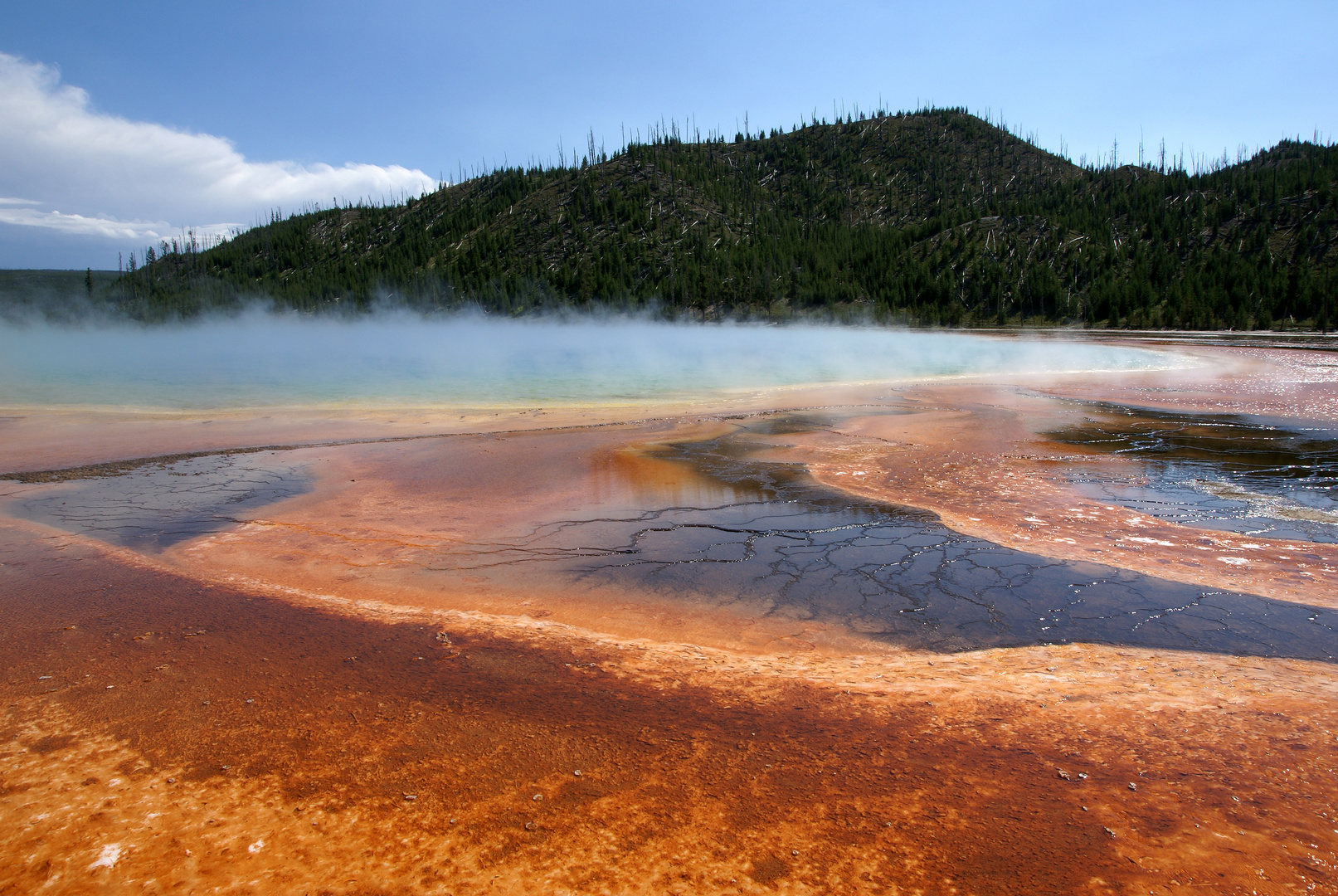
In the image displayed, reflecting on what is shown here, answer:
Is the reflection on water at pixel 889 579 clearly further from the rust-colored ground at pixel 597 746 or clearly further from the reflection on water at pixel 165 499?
the reflection on water at pixel 165 499

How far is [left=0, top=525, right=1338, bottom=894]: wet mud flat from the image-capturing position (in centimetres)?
267

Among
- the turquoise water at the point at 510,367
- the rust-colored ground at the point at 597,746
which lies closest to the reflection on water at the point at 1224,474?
the rust-colored ground at the point at 597,746

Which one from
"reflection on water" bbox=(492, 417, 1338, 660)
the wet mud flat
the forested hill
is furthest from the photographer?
the forested hill

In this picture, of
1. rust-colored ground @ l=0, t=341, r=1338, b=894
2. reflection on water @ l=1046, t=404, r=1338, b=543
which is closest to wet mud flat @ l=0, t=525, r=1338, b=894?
rust-colored ground @ l=0, t=341, r=1338, b=894

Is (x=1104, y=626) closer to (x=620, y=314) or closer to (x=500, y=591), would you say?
(x=500, y=591)

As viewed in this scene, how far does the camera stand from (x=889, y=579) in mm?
5879

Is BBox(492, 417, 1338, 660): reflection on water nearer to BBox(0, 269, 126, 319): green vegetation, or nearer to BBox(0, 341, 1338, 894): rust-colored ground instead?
BBox(0, 341, 1338, 894): rust-colored ground

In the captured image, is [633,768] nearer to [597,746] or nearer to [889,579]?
[597,746]

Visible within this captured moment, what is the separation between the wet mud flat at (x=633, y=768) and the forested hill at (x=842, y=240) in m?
67.0

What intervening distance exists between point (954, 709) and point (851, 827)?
1.22m

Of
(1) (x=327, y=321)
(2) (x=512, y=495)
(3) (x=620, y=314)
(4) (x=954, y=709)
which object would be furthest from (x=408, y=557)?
(1) (x=327, y=321)

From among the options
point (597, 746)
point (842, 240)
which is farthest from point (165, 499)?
point (842, 240)

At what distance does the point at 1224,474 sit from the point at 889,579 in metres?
6.56

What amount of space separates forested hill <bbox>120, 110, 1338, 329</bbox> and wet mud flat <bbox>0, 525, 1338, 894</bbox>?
67.0 meters
